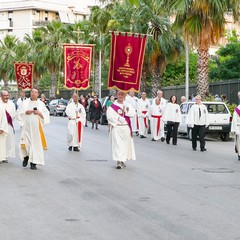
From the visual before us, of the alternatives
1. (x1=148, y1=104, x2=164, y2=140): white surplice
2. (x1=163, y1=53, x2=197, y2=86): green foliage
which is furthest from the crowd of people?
(x1=163, y1=53, x2=197, y2=86): green foliage

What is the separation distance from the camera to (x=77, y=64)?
26.6m

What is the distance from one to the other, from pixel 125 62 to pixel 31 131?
18.9 feet

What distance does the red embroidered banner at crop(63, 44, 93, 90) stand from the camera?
26297mm

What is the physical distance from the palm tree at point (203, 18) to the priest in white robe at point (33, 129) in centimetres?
1588

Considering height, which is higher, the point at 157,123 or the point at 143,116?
the point at 143,116

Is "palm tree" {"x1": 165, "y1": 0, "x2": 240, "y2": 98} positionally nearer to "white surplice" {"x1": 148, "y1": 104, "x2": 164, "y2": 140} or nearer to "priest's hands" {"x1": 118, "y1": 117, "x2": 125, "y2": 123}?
"white surplice" {"x1": 148, "y1": 104, "x2": 164, "y2": 140}

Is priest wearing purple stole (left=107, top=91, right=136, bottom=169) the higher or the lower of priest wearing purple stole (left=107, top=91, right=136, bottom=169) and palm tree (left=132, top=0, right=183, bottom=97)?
the lower

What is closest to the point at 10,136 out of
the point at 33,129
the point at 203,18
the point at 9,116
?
the point at 9,116

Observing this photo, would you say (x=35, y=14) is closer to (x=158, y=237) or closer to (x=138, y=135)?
(x=138, y=135)

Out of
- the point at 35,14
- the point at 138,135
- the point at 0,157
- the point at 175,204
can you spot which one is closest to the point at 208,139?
the point at 138,135

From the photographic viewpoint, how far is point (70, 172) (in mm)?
14992

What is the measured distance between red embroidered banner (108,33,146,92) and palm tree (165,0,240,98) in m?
Result: 10.2

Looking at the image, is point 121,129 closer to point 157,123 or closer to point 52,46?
point 157,123

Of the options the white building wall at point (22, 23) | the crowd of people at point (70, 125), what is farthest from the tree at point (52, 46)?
the white building wall at point (22, 23)
